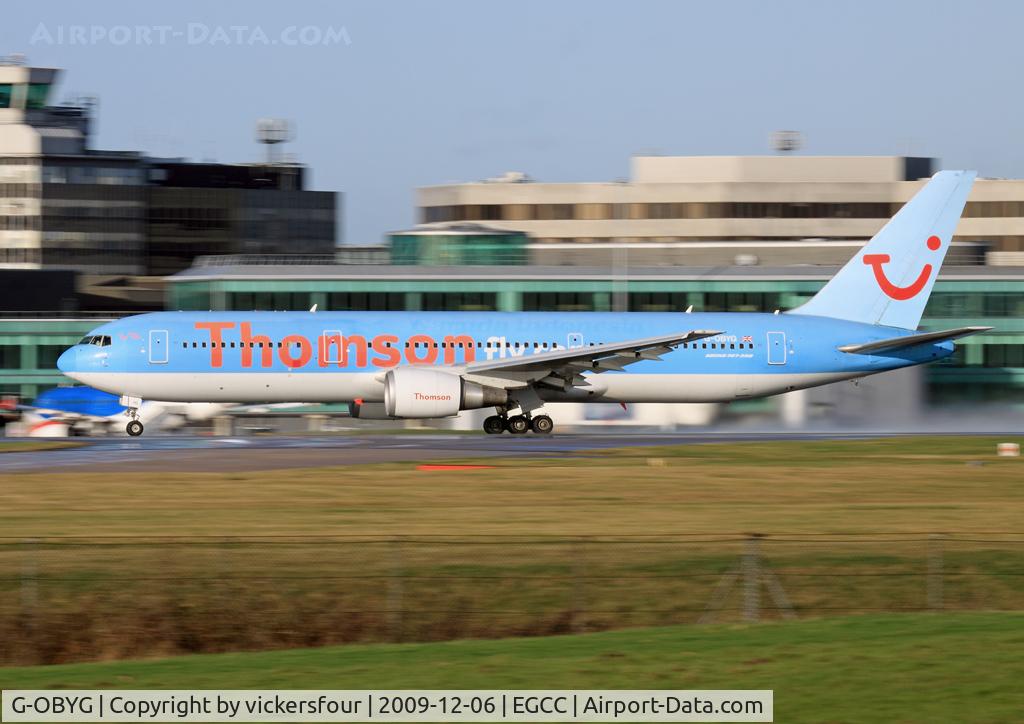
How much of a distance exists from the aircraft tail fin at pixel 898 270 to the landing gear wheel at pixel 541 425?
11167 mm

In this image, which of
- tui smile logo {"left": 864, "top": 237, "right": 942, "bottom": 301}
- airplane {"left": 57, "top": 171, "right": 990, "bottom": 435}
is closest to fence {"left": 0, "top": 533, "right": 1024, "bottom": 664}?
airplane {"left": 57, "top": 171, "right": 990, "bottom": 435}

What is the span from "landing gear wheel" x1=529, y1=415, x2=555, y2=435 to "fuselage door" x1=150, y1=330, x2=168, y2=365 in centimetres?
1252

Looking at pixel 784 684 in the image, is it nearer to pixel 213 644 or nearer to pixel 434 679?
pixel 434 679

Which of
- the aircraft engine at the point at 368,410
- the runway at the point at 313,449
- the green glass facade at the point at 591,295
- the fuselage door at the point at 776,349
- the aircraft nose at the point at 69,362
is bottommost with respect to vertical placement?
the runway at the point at 313,449

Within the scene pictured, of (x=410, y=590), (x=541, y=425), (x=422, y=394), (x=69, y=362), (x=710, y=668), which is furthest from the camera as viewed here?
(x=541, y=425)

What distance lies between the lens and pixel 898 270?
5359cm

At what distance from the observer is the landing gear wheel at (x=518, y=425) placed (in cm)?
5025

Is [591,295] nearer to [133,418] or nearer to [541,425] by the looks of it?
[541,425]

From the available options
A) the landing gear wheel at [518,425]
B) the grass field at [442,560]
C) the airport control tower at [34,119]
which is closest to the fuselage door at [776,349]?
the landing gear wheel at [518,425]

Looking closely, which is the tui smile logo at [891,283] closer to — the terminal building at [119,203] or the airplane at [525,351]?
the airplane at [525,351]

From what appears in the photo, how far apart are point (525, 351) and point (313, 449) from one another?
384 inches

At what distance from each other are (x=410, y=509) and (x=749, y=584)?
11158 mm

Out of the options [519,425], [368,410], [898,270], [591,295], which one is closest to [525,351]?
[519,425]

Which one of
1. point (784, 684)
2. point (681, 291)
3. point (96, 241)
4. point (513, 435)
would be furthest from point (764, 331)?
point (96, 241)
